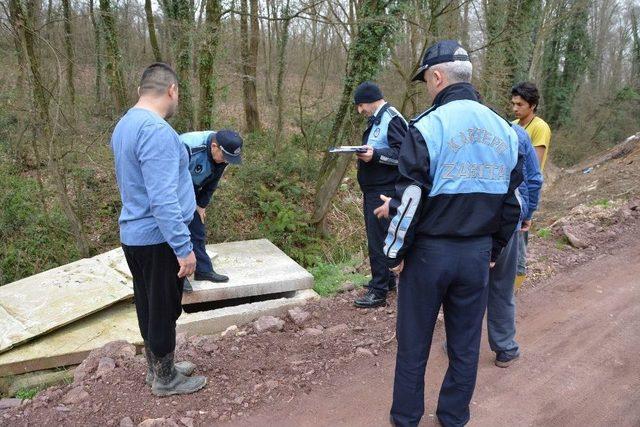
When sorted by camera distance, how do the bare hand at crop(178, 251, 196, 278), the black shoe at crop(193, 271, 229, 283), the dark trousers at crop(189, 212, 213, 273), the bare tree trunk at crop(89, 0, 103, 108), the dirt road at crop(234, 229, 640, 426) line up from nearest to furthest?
the bare hand at crop(178, 251, 196, 278), the dirt road at crop(234, 229, 640, 426), the dark trousers at crop(189, 212, 213, 273), the black shoe at crop(193, 271, 229, 283), the bare tree trunk at crop(89, 0, 103, 108)

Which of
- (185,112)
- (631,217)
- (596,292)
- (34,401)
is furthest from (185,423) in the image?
(185,112)

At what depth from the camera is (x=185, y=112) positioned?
33.1ft

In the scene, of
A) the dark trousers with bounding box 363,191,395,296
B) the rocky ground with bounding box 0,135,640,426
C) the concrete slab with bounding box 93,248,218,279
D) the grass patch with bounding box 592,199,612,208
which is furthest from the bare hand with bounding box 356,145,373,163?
the grass patch with bounding box 592,199,612,208

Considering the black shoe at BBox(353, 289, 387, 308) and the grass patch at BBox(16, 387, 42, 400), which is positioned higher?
the black shoe at BBox(353, 289, 387, 308)

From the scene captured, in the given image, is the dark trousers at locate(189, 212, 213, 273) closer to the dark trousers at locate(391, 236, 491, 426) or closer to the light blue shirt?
the light blue shirt

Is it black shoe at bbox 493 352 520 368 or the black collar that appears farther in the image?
black shoe at bbox 493 352 520 368

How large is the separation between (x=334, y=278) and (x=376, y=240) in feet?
4.56

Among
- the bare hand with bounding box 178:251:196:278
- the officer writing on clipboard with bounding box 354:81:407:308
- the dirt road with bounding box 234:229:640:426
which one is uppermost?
the officer writing on clipboard with bounding box 354:81:407:308

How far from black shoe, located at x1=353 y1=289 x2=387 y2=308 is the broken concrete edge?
64 centimetres

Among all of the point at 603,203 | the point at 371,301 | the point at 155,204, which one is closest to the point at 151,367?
the point at 155,204

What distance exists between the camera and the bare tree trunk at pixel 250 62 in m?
11.9

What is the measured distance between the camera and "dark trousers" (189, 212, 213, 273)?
16.5 feet

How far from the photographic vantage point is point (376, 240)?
Result: 15.8ft

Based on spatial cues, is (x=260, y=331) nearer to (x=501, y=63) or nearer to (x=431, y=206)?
(x=431, y=206)
